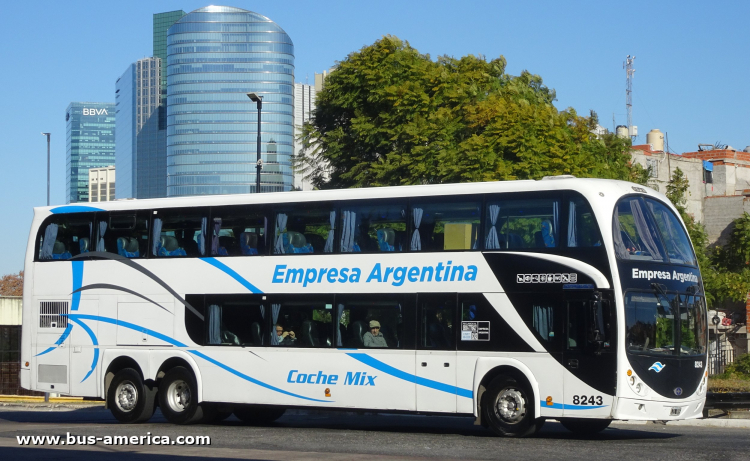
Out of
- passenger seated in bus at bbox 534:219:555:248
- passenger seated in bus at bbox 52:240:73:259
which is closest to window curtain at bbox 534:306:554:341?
passenger seated in bus at bbox 534:219:555:248

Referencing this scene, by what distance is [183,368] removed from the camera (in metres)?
20.7

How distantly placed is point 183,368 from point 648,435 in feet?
30.0

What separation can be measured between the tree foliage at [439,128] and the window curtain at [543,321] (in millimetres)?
19606

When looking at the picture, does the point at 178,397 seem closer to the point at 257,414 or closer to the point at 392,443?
the point at 257,414

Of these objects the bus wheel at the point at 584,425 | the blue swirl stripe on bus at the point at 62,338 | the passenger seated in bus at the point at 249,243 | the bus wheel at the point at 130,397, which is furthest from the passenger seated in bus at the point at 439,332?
the blue swirl stripe on bus at the point at 62,338

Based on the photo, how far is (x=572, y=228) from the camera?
16.7 metres

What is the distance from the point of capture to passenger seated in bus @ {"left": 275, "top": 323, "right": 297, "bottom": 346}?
63.8 feet

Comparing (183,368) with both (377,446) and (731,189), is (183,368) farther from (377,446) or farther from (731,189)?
(731,189)

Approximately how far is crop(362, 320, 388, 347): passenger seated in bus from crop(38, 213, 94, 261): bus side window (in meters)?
6.93

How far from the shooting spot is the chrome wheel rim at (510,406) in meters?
17.0

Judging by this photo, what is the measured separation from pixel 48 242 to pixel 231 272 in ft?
16.2

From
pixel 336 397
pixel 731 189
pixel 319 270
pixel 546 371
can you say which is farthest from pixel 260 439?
pixel 731 189

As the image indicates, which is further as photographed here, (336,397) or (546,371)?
(336,397)

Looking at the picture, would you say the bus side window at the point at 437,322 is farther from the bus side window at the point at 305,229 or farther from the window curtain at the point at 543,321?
the bus side window at the point at 305,229
